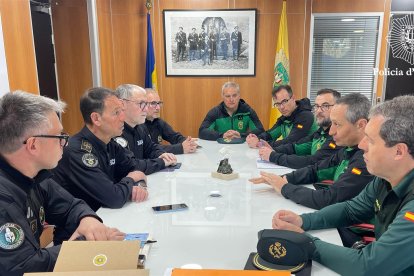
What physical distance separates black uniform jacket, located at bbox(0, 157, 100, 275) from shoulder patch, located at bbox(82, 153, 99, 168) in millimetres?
338

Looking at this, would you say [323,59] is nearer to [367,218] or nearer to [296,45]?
[296,45]

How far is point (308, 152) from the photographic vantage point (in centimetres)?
341

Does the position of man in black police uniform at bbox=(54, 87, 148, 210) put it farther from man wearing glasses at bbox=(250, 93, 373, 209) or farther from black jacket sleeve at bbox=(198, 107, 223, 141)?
black jacket sleeve at bbox=(198, 107, 223, 141)

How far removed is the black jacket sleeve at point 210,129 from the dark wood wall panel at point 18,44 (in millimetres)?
1844

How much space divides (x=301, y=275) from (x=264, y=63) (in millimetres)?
4571

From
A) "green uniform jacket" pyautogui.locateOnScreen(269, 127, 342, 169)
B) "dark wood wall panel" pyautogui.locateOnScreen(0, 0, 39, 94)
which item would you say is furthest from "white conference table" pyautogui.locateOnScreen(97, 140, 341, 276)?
"dark wood wall panel" pyautogui.locateOnScreen(0, 0, 39, 94)

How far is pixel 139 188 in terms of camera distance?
84.5 inches

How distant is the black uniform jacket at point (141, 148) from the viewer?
107 inches

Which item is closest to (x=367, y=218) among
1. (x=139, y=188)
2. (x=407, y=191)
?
(x=407, y=191)

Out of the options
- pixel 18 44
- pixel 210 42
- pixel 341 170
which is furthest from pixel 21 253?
pixel 210 42

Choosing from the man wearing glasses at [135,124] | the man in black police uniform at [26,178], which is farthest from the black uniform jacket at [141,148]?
the man in black police uniform at [26,178]

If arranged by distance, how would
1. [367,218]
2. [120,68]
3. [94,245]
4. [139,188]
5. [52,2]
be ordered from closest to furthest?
[94,245]
[367,218]
[139,188]
[52,2]
[120,68]

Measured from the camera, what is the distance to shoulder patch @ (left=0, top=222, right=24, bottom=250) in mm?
1251

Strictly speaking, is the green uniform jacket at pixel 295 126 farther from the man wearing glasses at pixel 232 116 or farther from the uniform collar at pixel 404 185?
the uniform collar at pixel 404 185
